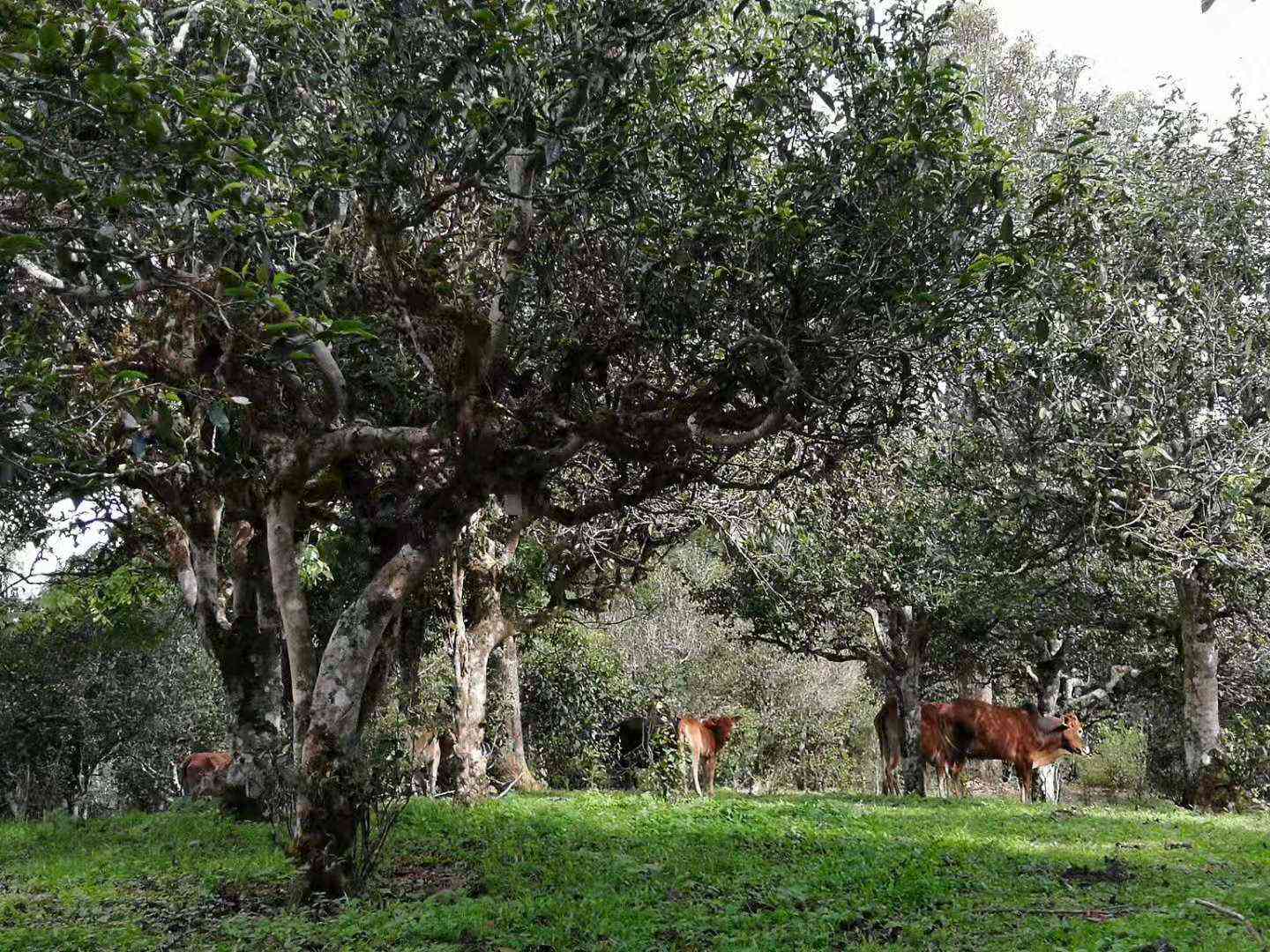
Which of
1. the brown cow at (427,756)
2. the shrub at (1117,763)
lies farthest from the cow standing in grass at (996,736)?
the shrub at (1117,763)

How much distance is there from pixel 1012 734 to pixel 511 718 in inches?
468

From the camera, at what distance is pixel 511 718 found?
24.0 m

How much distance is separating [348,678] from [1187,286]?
45.1 feet

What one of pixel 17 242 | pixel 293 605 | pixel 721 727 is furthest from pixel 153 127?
pixel 721 727

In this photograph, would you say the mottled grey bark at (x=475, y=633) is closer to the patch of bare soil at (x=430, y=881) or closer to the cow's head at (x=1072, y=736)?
the patch of bare soil at (x=430, y=881)

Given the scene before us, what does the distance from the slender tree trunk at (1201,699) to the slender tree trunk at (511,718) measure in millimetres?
14085

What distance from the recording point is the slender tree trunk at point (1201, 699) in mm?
19516

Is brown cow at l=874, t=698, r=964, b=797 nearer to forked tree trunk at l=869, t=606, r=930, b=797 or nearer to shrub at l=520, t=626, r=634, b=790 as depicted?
forked tree trunk at l=869, t=606, r=930, b=797

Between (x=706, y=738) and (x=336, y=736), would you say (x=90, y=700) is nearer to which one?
(x=706, y=738)

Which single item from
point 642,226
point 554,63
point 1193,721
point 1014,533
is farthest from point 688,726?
point 554,63

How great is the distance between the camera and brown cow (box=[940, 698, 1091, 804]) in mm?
24250

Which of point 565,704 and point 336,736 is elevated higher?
point 336,736

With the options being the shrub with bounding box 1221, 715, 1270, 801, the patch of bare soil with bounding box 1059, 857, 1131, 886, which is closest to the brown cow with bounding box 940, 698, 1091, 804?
the shrub with bounding box 1221, 715, 1270, 801

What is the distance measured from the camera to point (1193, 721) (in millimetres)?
19984
